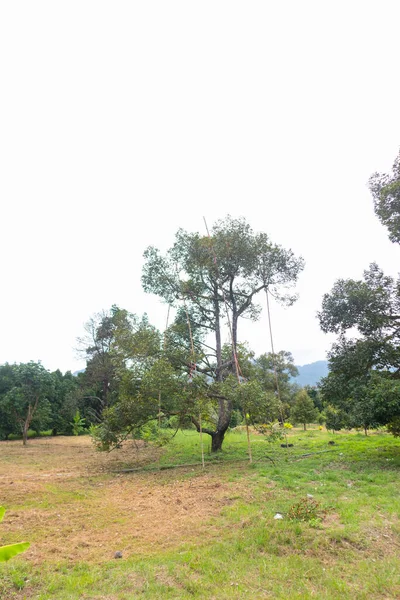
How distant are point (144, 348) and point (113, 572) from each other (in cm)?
763

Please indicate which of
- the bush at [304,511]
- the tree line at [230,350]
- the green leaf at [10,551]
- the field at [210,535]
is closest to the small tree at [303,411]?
the tree line at [230,350]

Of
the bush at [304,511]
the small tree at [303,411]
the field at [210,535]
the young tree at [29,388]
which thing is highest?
the young tree at [29,388]

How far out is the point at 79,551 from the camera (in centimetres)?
431

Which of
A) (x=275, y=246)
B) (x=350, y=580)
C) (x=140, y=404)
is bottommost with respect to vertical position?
(x=350, y=580)

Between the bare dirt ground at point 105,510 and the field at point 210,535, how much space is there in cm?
2

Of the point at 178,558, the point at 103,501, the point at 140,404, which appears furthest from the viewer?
the point at 140,404

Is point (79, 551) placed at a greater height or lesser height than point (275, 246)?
lesser

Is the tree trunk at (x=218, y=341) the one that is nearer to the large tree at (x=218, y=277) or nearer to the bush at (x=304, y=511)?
the large tree at (x=218, y=277)

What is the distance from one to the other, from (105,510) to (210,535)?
241 cm

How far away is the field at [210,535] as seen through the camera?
343 centimetres

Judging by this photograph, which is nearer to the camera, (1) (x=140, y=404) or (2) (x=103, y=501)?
(2) (x=103, y=501)

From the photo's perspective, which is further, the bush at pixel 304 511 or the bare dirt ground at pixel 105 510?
the bush at pixel 304 511

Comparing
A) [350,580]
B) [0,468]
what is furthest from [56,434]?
[350,580]

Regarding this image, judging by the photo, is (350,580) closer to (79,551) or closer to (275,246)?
(79,551)
